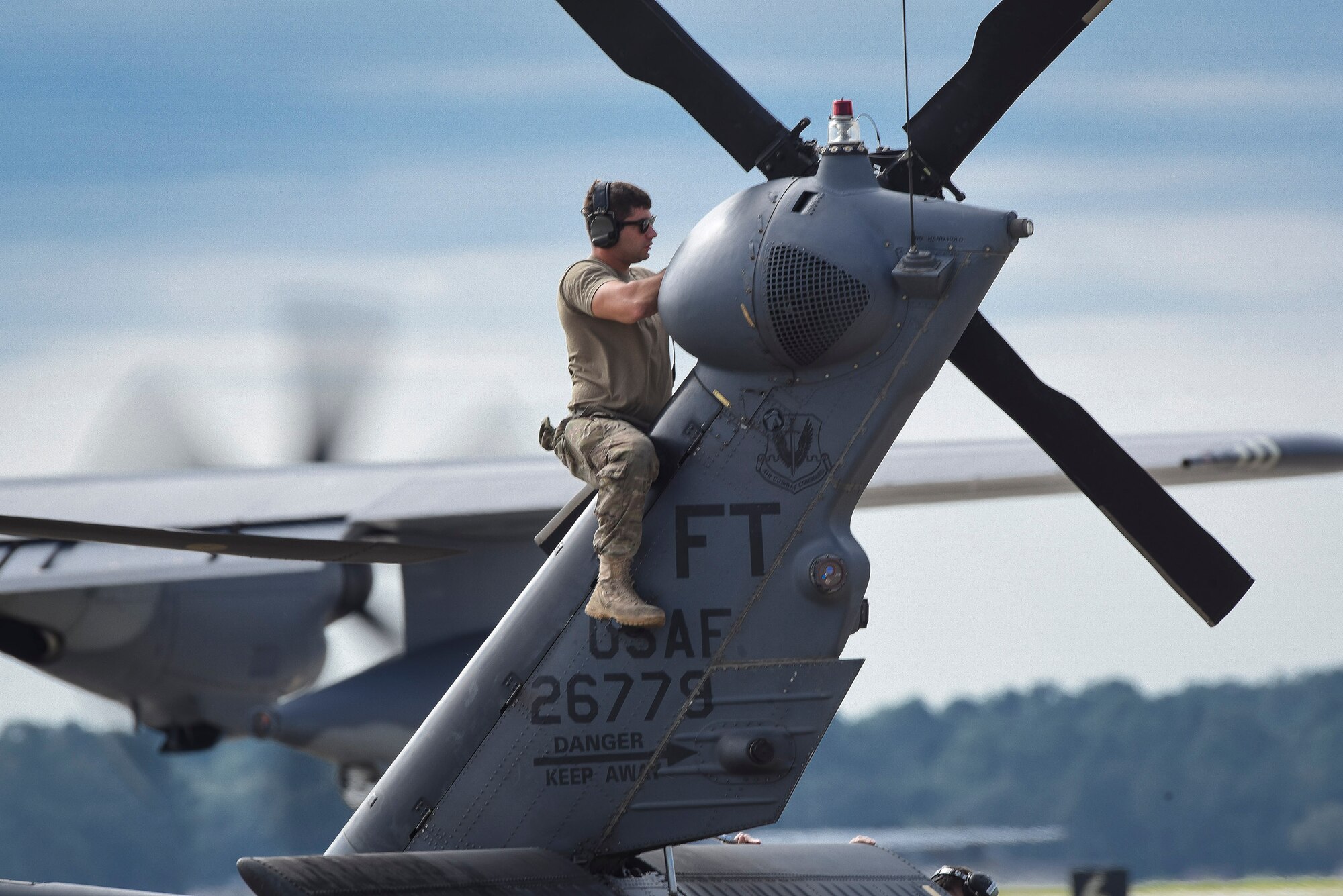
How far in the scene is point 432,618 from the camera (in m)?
14.8

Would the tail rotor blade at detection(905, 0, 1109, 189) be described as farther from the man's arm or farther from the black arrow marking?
the black arrow marking

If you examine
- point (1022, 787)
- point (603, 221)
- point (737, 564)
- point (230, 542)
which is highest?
point (1022, 787)

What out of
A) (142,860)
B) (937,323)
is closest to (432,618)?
(937,323)

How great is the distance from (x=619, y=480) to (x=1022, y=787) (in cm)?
5571

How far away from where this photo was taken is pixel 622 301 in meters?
5.14

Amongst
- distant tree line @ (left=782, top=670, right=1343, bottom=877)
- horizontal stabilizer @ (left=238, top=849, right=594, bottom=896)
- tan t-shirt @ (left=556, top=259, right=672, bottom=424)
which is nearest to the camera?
horizontal stabilizer @ (left=238, top=849, right=594, bottom=896)

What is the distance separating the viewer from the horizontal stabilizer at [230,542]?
4699mm

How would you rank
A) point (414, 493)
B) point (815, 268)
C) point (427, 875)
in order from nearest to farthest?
point (427, 875) < point (815, 268) < point (414, 493)

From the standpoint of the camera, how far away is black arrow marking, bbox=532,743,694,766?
16.8 ft

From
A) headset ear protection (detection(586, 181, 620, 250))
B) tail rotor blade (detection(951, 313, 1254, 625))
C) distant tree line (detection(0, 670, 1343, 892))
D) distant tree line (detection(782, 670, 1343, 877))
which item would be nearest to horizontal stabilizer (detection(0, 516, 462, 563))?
headset ear protection (detection(586, 181, 620, 250))

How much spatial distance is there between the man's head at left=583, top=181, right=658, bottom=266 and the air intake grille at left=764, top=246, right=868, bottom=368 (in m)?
0.59

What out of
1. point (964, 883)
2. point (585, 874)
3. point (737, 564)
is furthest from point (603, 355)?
point (964, 883)

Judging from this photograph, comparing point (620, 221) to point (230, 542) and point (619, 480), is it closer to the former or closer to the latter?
point (619, 480)

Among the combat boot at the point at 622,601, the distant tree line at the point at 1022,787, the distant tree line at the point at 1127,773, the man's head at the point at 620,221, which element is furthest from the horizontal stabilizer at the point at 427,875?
the distant tree line at the point at 1127,773
